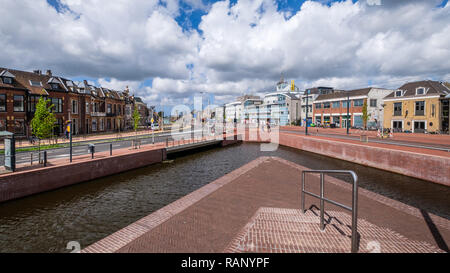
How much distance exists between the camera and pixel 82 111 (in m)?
40.7

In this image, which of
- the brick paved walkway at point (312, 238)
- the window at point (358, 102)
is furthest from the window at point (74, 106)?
the window at point (358, 102)

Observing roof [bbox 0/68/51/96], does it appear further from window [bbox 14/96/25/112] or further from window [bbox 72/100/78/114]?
window [bbox 72/100/78/114]

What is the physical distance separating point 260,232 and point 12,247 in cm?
789

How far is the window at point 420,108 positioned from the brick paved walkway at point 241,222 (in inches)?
1651

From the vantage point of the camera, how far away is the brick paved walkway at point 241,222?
5012 millimetres

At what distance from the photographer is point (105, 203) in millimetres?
10766

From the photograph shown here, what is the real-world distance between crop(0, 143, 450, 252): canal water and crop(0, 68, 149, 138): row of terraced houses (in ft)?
36.0

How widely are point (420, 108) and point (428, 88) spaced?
370cm

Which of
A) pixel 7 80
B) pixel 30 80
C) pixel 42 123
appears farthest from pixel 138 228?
pixel 30 80

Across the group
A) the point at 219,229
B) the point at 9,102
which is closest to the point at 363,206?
the point at 219,229

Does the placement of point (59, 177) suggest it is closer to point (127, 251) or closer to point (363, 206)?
point (127, 251)

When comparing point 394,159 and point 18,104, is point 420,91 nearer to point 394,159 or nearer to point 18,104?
point 394,159

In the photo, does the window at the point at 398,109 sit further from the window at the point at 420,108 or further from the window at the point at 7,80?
the window at the point at 7,80

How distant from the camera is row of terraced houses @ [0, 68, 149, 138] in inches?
1176
